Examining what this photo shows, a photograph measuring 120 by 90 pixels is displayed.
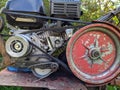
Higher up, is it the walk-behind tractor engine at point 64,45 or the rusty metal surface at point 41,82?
the walk-behind tractor engine at point 64,45

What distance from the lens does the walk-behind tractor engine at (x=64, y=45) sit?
2312 mm

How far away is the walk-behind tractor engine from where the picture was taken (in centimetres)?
231

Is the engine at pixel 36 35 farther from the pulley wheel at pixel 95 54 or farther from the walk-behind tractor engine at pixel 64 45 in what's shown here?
the pulley wheel at pixel 95 54

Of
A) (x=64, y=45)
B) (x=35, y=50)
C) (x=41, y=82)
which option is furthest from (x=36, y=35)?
(x=41, y=82)

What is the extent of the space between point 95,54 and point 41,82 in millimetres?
507

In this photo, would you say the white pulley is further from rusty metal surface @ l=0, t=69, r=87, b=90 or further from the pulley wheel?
the pulley wheel

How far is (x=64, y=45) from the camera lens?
96.4 inches

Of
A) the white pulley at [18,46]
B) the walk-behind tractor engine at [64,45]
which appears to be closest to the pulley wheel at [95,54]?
the walk-behind tractor engine at [64,45]

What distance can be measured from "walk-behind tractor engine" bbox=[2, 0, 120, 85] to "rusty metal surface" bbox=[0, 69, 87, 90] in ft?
0.23

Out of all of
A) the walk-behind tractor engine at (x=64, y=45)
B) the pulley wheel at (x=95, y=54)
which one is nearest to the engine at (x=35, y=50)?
the walk-behind tractor engine at (x=64, y=45)

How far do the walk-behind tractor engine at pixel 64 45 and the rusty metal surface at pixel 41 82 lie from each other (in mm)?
71

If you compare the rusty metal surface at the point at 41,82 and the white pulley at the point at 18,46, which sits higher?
the white pulley at the point at 18,46

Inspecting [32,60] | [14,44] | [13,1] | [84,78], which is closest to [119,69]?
[84,78]

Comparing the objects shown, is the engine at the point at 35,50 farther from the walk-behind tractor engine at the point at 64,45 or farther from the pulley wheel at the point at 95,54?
the pulley wheel at the point at 95,54
